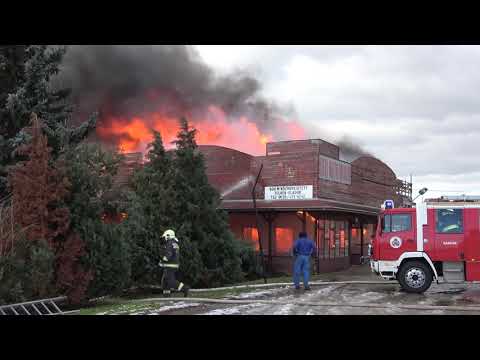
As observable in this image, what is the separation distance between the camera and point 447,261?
14.0m

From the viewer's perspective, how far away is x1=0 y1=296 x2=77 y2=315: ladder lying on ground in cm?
1008

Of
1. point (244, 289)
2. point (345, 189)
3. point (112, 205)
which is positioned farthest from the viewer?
point (345, 189)

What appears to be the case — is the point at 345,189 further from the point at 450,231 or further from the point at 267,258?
the point at 450,231

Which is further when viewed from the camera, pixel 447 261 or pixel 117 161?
pixel 117 161

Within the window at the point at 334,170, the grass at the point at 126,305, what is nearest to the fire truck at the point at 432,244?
the grass at the point at 126,305

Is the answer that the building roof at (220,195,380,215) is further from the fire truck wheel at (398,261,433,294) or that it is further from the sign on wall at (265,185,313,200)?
the fire truck wheel at (398,261,433,294)

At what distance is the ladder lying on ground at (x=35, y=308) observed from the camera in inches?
397

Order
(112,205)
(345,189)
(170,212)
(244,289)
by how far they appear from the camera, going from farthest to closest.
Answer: (345,189) < (112,205) < (170,212) < (244,289)

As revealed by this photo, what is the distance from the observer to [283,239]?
23.2 metres

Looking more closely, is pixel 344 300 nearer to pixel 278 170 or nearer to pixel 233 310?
pixel 233 310

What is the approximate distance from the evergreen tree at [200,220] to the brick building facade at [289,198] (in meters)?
4.22

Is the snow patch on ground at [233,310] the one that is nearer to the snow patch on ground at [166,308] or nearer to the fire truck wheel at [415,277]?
the snow patch on ground at [166,308]
